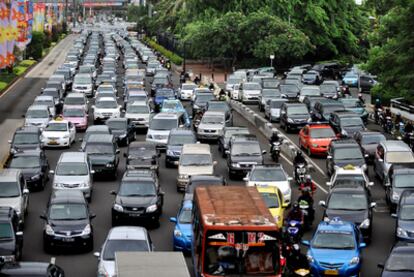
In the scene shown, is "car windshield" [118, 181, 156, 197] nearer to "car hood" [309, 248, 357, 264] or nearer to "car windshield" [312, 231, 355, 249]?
"car windshield" [312, 231, 355, 249]

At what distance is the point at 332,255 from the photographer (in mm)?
27188

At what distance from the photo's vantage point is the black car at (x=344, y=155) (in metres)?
41.5

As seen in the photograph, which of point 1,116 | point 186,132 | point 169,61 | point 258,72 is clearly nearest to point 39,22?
point 169,61

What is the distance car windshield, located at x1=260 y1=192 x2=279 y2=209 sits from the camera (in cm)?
3222

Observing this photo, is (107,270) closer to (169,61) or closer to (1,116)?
(1,116)

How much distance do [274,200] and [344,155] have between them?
10.1 metres

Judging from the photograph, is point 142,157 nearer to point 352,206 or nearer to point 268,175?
point 268,175

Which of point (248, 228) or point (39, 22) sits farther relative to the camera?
point (39, 22)

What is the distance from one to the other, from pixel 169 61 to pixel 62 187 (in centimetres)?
6992

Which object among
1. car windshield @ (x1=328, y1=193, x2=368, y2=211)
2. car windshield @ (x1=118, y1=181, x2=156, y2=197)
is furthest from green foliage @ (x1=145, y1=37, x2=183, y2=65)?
car windshield @ (x1=328, y1=193, x2=368, y2=211)

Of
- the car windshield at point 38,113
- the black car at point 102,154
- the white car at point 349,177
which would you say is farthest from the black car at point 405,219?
the car windshield at point 38,113

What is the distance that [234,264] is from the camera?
21.6 metres

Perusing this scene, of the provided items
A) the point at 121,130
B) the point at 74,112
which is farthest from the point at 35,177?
the point at 74,112

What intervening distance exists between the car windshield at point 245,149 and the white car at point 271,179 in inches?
197
